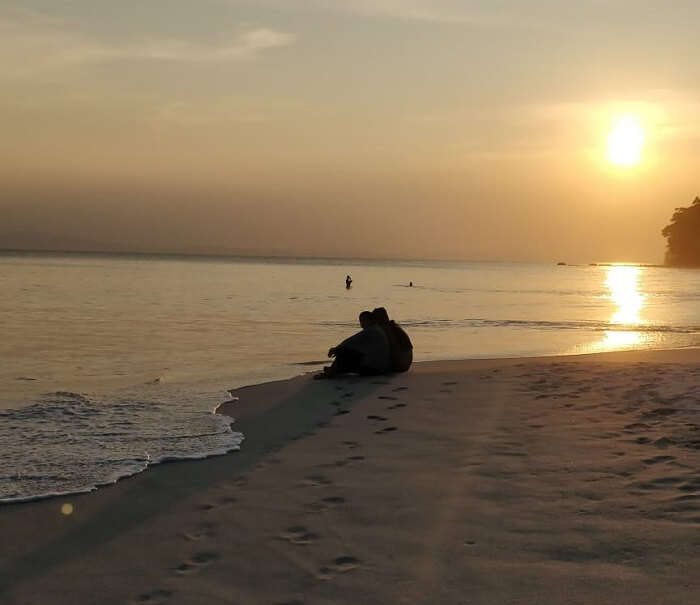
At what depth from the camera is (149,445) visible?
28.8 feet

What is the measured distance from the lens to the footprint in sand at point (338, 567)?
4996 mm

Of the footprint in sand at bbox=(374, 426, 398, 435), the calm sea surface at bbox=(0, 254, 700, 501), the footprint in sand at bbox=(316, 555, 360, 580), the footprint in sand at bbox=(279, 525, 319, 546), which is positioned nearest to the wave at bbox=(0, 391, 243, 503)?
the calm sea surface at bbox=(0, 254, 700, 501)

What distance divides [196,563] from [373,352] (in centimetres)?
940

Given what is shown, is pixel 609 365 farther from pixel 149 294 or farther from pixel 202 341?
pixel 149 294

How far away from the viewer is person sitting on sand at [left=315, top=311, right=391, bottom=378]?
14242mm

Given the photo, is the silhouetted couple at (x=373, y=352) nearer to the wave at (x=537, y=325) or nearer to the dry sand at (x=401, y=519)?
the dry sand at (x=401, y=519)

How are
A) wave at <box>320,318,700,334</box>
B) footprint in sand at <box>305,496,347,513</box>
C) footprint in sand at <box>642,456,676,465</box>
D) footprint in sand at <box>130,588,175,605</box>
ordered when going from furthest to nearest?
wave at <box>320,318,700,334</box> < footprint in sand at <box>642,456,676,465</box> < footprint in sand at <box>305,496,347,513</box> < footprint in sand at <box>130,588,175,605</box>

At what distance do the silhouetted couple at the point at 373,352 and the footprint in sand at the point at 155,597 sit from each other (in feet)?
30.3

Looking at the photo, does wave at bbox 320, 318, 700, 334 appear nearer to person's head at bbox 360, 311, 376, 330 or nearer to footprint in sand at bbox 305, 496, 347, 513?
person's head at bbox 360, 311, 376, 330

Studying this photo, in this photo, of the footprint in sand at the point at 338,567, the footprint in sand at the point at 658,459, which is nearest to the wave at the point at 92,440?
the footprint in sand at the point at 338,567

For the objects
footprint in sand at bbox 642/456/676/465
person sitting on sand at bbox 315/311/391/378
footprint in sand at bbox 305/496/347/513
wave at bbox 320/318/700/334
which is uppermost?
person sitting on sand at bbox 315/311/391/378

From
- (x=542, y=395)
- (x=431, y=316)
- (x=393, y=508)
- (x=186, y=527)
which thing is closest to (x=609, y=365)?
(x=542, y=395)

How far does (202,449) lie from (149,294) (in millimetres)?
36548

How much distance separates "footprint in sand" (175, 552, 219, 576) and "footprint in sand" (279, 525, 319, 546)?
21.9 inches
